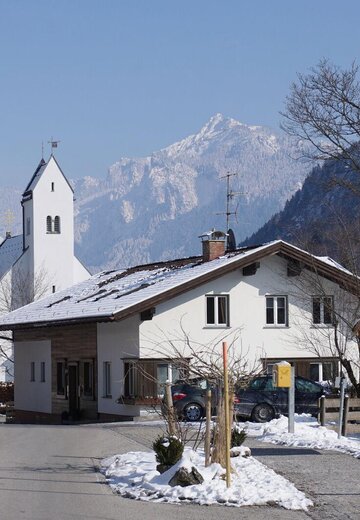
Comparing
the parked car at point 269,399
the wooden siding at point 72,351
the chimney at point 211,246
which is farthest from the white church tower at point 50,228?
the parked car at point 269,399

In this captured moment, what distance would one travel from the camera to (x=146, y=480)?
16.6 metres

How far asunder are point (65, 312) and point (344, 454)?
82.6 ft

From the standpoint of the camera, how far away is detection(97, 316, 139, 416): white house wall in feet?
132

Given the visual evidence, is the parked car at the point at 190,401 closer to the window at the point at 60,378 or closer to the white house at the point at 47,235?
the window at the point at 60,378

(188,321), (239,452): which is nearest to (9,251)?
(188,321)

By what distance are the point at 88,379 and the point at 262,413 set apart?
38.9 feet

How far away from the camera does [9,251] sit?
108m

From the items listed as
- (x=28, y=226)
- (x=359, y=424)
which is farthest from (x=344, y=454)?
(x=28, y=226)

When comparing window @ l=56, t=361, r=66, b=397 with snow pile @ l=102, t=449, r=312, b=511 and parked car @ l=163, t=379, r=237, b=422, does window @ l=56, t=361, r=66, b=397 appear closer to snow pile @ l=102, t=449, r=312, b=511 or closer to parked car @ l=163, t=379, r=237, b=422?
parked car @ l=163, t=379, r=237, b=422

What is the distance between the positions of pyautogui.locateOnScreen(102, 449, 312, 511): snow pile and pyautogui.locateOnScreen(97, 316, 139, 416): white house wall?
21804 mm

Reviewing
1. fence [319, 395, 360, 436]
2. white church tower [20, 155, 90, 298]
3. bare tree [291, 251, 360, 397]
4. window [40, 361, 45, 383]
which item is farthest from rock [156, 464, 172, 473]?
white church tower [20, 155, 90, 298]

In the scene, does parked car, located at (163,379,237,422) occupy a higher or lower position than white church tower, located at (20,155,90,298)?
lower

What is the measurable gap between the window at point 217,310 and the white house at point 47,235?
5727cm

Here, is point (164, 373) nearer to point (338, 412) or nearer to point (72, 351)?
point (72, 351)
